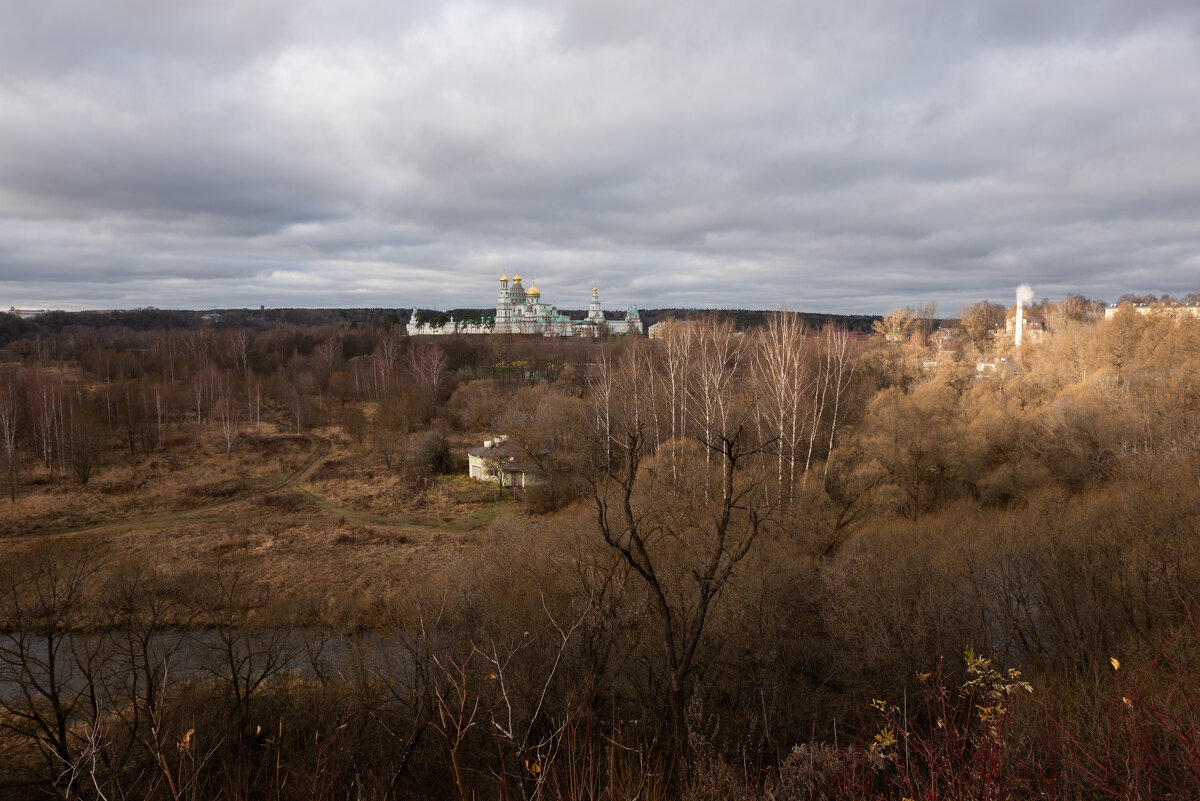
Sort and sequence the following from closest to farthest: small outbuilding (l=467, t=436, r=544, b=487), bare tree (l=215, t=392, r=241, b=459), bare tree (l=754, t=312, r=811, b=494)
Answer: bare tree (l=754, t=312, r=811, b=494), small outbuilding (l=467, t=436, r=544, b=487), bare tree (l=215, t=392, r=241, b=459)

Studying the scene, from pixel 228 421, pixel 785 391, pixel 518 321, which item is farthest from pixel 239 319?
pixel 785 391

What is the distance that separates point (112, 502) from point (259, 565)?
12.2 metres

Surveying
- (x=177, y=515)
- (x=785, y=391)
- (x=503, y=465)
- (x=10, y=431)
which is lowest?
(x=177, y=515)

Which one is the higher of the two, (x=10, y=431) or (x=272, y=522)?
(x=10, y=431)

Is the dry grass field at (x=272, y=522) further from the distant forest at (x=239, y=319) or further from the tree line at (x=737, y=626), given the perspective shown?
the distant forest at (x=239, y=319)

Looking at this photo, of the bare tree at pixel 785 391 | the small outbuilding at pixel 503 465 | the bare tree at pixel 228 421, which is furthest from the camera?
the bare tree at pixel 228 421

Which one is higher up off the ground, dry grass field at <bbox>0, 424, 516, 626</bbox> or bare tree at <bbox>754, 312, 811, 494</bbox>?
bare tree at <bbox>754, 312, 811, 494</bbox>

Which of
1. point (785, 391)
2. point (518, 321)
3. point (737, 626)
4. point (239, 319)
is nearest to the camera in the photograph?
point (737, 626)

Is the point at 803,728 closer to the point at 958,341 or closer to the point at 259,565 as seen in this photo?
the point at 259,565

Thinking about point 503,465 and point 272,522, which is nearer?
point 272,522

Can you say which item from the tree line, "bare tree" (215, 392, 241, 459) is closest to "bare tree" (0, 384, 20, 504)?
the tree line

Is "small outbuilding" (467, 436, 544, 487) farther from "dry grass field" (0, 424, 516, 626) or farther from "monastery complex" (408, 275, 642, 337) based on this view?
"monastery complex" (408, 275, 642, 337)

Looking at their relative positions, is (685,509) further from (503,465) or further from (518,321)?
(518,321)

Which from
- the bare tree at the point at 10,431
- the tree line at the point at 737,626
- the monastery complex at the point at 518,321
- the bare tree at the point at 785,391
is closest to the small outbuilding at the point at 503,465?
the tree line at the point at 737,626
